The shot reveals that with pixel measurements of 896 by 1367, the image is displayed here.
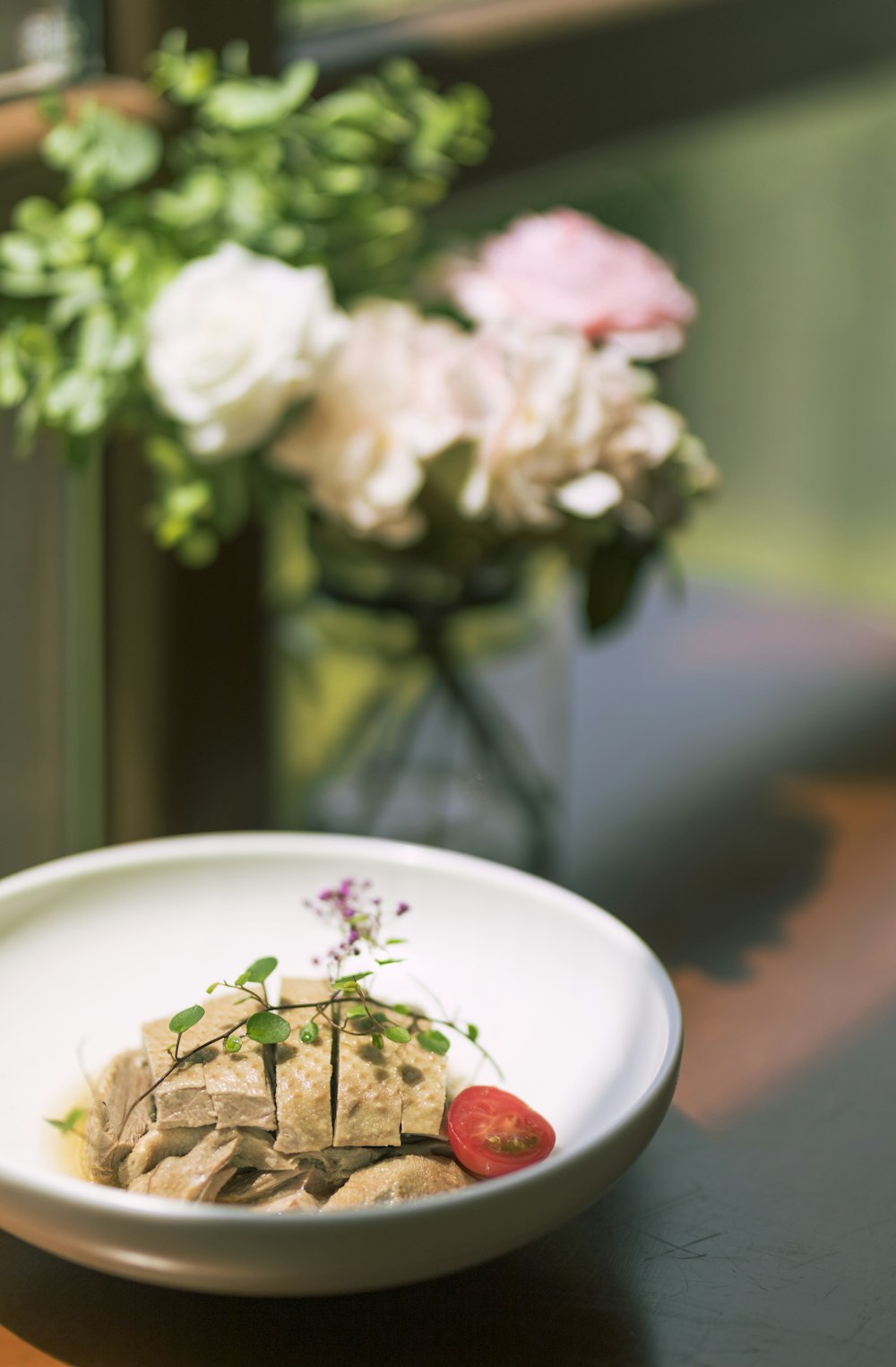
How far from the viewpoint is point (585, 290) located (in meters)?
0.95

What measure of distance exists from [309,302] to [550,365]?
146 mm

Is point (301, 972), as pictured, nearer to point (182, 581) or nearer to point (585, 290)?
point (585, 290)

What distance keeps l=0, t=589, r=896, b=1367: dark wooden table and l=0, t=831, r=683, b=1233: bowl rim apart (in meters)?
0.07

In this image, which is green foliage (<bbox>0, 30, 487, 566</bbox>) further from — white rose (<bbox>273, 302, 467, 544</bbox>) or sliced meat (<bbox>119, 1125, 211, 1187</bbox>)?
sliced meat (<bbox>119, 1125, 211, 1187</bbox>)

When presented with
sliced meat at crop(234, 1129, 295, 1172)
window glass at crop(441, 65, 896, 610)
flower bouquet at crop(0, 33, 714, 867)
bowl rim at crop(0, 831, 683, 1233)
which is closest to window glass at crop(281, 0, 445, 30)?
flower bouquet at crop(0, 33, 714, 867)

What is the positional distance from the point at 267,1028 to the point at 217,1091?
3 cm

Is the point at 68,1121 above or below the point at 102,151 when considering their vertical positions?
below

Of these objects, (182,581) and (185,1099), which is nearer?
(185,1099)

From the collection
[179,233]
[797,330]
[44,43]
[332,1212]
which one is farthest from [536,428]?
[797,330]

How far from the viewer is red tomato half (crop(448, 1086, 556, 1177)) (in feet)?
1.81

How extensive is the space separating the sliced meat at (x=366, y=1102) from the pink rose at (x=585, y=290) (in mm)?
538

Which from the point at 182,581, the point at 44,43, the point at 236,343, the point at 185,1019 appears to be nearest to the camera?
the point at 185,1019

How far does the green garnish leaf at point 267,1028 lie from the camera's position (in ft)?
1.77

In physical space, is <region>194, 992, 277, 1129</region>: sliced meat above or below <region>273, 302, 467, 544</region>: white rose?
below
